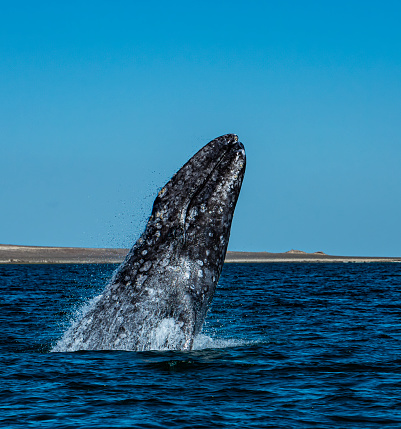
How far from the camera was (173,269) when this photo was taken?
8.08 m

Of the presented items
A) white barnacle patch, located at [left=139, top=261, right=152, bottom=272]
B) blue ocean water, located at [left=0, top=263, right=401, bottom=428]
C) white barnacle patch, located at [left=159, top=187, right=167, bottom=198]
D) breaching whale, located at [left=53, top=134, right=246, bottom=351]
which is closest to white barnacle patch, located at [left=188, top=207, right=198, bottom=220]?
breaching whale, located at [left=53, top=134, right=246, bottom=351]

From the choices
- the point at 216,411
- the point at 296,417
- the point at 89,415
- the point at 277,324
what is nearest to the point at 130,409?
the point at 89,415

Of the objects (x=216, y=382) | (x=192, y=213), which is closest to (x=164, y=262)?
(x=192, y=213)

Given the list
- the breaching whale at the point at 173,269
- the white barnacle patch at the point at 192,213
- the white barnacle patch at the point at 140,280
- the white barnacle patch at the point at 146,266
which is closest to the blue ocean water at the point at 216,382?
the breaching whale at the point at 173,269

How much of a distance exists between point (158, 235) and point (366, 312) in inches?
380

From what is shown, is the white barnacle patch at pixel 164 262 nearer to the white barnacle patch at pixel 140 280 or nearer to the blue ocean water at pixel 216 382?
the white barnacle patch at pixel 140 280

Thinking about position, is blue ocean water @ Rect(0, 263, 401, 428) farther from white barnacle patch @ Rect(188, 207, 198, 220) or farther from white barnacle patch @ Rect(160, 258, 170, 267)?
white barnacle patch @ Rect(188, 207, 198, 220)

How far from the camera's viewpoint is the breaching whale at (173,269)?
7.96 metres

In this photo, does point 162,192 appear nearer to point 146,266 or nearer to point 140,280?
point 146,266

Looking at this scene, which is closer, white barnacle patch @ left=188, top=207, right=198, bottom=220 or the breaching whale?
the breaching whale

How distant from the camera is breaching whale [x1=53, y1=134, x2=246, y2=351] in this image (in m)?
7.96

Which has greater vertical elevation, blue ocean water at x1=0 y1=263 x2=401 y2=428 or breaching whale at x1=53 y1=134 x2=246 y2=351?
breaching whale at x1=53 y1=134 x2=246 y2=351

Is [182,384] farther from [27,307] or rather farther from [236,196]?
[27,307]

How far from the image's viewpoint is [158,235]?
8.16 metres
